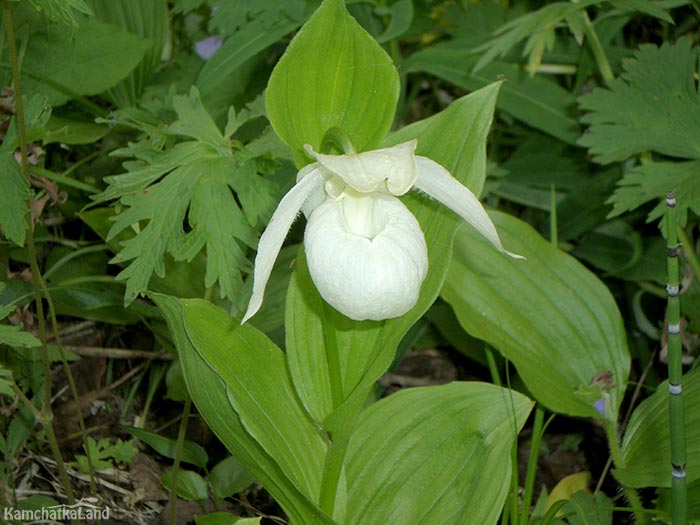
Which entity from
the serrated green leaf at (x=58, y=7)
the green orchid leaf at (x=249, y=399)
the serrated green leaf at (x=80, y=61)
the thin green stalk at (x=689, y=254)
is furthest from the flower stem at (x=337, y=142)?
the thin green stalk at (x=689, y=254)

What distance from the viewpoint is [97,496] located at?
1258 mm

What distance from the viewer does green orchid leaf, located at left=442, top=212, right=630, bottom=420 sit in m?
1.46

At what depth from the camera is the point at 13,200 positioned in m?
1.16

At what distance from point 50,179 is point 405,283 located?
0.96 m

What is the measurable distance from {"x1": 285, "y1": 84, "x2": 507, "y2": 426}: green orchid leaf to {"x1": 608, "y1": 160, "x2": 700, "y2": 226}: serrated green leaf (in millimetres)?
467

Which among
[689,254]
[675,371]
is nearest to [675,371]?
[675,371]

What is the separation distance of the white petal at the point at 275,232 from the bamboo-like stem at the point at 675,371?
43 cm

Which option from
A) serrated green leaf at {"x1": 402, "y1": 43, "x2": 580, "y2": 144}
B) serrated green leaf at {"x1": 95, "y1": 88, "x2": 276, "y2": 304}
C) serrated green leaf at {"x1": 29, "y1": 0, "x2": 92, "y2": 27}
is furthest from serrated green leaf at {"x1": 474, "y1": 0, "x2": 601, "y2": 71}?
serrated green leaf at {"x1": 29, "y1": 0, "x2": 92, "y2": 27}

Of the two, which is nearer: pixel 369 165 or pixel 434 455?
pixel 369 165

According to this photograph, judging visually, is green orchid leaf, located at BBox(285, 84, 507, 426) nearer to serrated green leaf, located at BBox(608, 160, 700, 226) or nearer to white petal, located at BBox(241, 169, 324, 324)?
white petal, located at BBox(241, 169, 324, 324)

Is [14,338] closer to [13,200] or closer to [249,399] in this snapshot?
[13,200]

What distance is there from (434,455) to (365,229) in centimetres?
44

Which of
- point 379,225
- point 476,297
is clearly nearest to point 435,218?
point 379,225

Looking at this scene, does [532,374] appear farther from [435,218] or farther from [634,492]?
[435,218]
